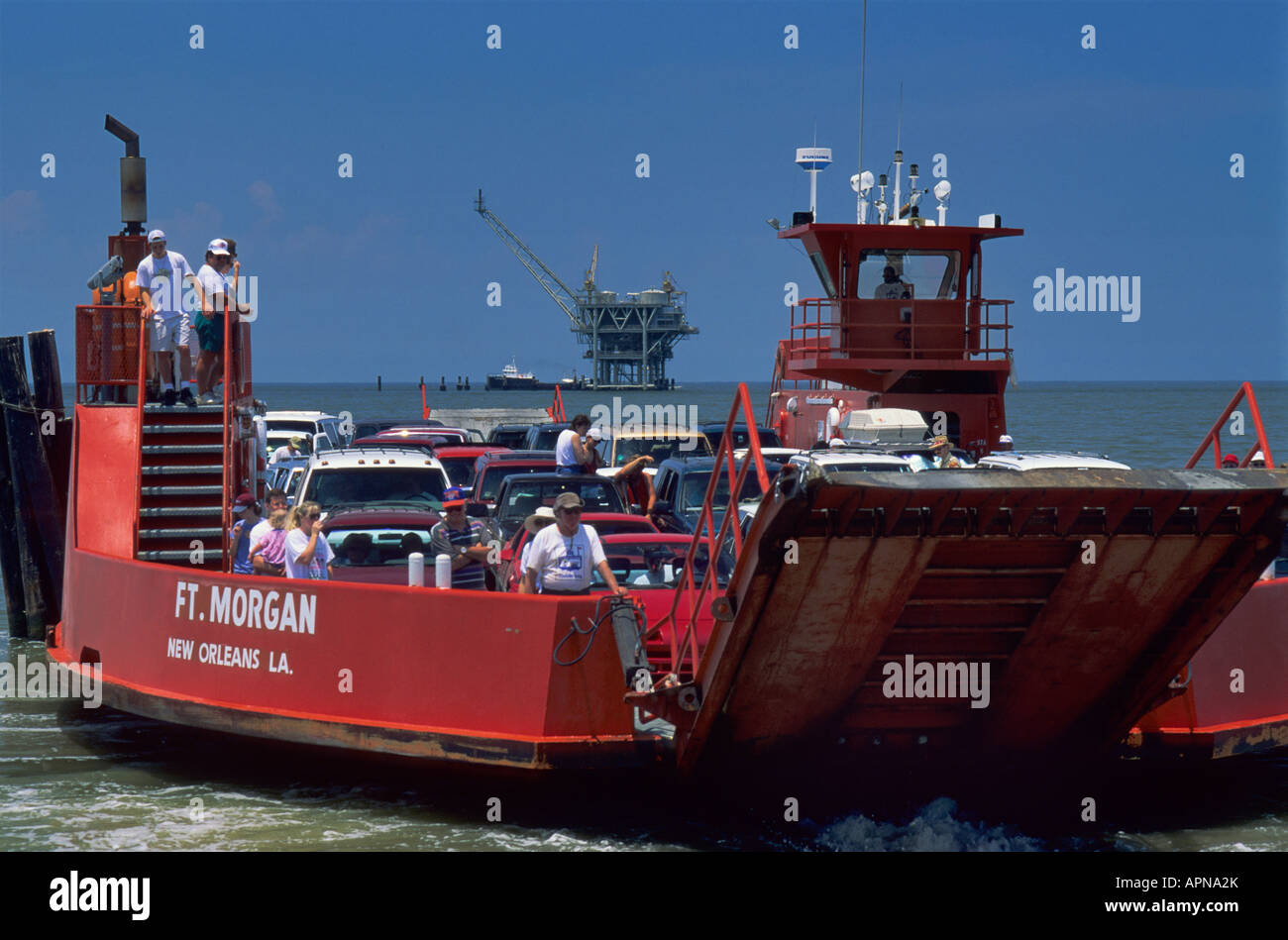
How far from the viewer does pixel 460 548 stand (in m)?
11.6

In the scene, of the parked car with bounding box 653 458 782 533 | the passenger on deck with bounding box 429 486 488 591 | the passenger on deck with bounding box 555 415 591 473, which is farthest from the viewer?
the passenger on deck with bounding box 555 415 591 473

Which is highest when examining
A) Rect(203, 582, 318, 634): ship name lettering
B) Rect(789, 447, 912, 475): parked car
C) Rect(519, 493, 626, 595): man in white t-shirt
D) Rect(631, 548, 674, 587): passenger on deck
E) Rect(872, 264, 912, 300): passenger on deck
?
Rect(872, 264, 912, 300): passenger on deck

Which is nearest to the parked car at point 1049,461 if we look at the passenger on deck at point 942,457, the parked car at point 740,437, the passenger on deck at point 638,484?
the passenger on deck at point 942,457

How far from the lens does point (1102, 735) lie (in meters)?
9.40

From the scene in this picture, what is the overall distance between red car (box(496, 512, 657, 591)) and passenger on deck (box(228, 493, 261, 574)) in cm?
212

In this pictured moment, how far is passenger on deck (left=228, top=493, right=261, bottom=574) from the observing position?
12195mm

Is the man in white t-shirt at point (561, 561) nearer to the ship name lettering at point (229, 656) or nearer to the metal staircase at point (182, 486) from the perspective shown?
the ship name lettering at point (229, 656)

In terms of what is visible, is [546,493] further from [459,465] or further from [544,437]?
[544,437]

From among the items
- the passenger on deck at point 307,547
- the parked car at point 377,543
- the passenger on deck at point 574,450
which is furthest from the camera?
the passenger on deck at point 574,450

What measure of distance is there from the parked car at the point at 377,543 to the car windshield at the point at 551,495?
301 centimetres

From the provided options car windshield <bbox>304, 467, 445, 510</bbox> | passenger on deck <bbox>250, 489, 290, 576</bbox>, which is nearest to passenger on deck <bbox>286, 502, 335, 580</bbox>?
passenger on deck <bbox>250, 489, 290, 576</bbox>

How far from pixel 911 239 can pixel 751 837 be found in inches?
624

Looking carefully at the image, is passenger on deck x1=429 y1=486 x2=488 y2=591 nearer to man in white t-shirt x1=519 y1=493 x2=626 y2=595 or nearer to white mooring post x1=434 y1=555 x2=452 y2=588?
white mooring post x1=434 y1=555 x2=452 y2=588

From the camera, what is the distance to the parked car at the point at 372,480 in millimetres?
15445
